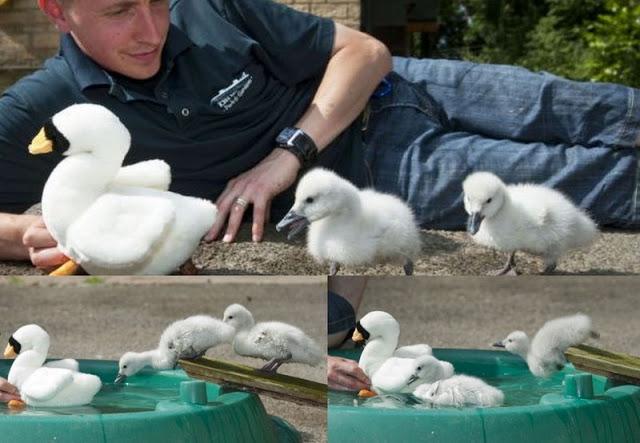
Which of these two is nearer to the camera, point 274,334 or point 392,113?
point 274,334

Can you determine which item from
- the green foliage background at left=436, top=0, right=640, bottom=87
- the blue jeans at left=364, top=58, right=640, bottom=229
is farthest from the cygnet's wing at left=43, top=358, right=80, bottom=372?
the green foliage background at left=436, top=0, right=640, bottom=87

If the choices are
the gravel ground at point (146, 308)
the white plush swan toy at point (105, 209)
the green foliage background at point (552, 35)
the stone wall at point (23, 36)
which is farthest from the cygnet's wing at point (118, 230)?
the green foliage background at point (552, 35)

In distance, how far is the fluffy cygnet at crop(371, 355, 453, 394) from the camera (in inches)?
47.9

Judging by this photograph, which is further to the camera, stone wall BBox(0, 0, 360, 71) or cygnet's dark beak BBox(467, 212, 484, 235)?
stone wall BBox(0, 0, 360, 71)

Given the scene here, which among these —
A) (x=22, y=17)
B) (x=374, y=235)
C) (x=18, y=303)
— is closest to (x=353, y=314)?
(x=374, y=235)

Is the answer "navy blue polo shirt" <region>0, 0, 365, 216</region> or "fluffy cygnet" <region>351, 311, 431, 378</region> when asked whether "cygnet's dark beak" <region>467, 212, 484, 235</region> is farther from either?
"navy blue polo shirt" <region>0, 0, 365, 216</region>

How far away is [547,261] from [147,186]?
467 millimetres

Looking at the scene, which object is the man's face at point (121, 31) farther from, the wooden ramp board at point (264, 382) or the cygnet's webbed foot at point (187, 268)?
the wooden ramp board at point (264, 382)

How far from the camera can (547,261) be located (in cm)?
131

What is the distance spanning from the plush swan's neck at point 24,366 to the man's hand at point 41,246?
0.10 meters

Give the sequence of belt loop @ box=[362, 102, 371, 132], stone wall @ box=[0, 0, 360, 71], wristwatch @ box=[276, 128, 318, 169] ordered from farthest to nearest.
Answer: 1. stone wall @ box=[0, 0, 360, 71]
2. belt loop @ box=[362, 102, 371, 132]
3. wristwatch @ box=[276, 128, 318, 169]

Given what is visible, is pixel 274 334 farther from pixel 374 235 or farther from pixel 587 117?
pixel 587 117

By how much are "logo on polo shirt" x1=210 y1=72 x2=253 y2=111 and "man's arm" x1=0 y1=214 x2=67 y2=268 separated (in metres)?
0.28

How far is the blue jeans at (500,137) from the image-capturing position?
1444 mm
